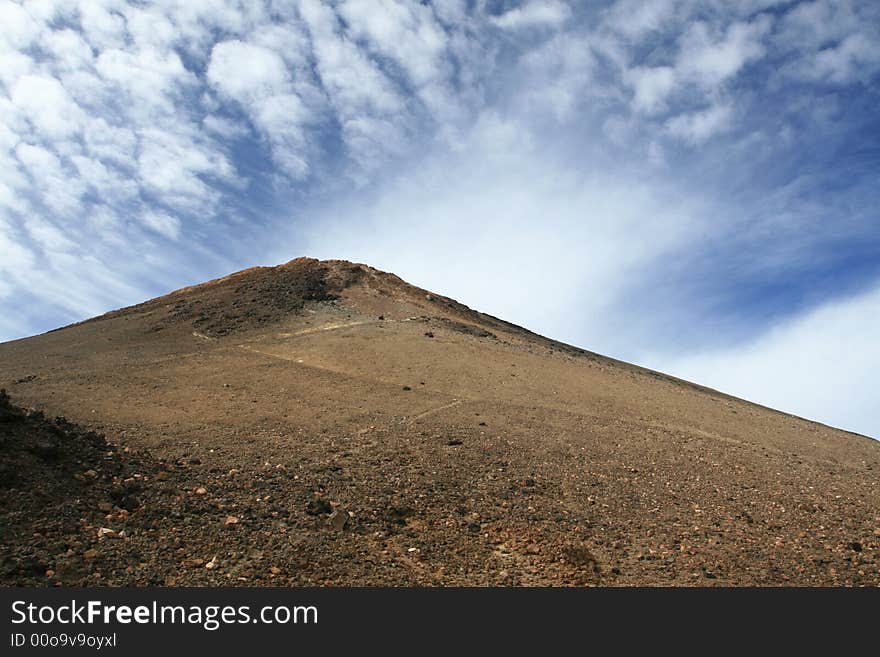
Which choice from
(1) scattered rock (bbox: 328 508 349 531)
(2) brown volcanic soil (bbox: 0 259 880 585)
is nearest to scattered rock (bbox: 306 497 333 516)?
(2) brown volcanic soil (bbox: 0 259 880 585)

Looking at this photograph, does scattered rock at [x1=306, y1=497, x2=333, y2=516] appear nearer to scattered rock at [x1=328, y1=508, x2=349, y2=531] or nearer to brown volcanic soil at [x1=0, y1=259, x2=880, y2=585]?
brown volcanic soil at [x1=0, y1=259, x2=880, y2=585]

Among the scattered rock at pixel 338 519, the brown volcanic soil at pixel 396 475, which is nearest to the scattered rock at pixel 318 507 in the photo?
the brown volcanic soil at pixel 396 475

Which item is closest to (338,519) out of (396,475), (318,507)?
(318,507)

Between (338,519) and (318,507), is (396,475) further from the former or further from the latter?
(338,519)

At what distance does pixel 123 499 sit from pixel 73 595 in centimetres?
268

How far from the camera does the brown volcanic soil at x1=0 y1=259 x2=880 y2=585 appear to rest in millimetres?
6773

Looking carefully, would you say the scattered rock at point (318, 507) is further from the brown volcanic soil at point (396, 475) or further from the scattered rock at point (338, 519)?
the scattered rock at point (338, 519)

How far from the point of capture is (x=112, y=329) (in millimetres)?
22938

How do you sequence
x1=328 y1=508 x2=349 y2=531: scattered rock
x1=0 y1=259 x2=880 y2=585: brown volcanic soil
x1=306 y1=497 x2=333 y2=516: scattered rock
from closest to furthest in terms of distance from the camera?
x1=0 y1=259 x2=880 y2=585: brown volcanic soil, x1=328 y1=508 x2=349 y2=531: scattered rock, x1=306 y1=497 x2=333 y2=516: scattered rock

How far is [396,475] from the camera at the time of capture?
384 inches

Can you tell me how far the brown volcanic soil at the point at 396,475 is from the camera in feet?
22.2

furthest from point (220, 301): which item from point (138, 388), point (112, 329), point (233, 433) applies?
point (233, 433)

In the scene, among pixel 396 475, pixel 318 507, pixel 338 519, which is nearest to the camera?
pixel 338 519

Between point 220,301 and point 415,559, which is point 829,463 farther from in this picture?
point 220,301
